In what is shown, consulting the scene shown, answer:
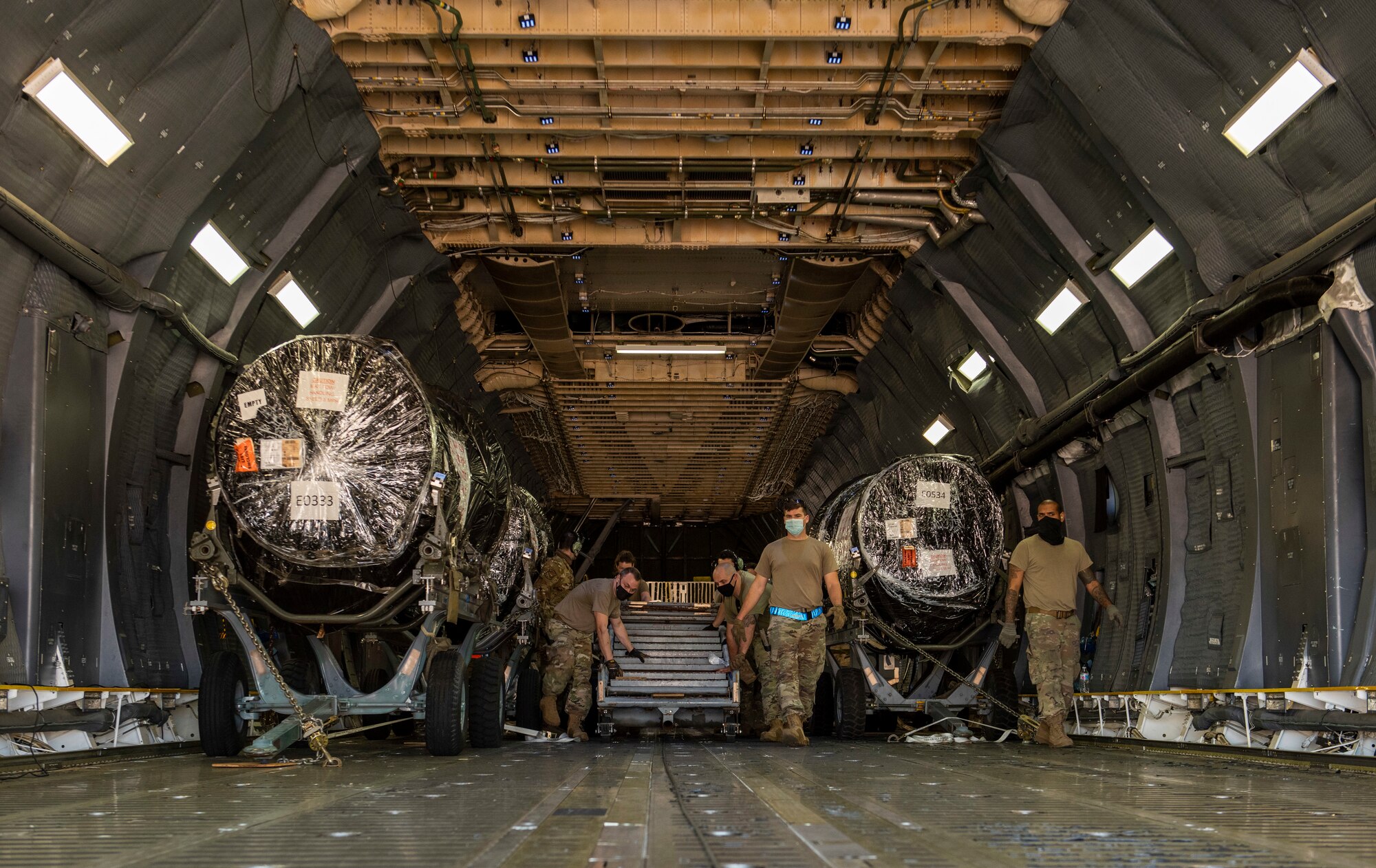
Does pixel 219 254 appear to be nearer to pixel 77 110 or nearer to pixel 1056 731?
pixel 77 110

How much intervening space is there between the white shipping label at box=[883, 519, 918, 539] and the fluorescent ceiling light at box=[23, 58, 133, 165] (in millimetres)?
7306

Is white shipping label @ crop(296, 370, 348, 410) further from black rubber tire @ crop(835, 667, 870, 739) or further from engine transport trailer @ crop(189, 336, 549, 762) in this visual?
black rubber tire @ crop(835, 667, 870, 739)

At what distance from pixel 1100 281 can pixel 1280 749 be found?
413 cm

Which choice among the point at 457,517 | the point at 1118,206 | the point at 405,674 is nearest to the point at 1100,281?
the point at 1118,206

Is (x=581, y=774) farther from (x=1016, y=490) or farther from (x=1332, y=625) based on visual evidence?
(x=1016, y=490)

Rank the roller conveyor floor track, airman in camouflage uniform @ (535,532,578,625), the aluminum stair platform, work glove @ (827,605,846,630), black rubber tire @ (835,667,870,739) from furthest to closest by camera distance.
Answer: airman in camouflage uniform @ (535,532,578,625) < the aluminum stair platform < black rubber tire @ (835,667,870,739) < work glove @ (827,605,846,630) < the roller conveyor floor track

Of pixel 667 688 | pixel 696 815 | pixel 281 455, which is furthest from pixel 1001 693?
pixel 696 815

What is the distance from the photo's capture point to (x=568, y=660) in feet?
38.0

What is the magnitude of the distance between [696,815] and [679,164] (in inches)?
298

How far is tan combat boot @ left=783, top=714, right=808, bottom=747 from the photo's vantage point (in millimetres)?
9109

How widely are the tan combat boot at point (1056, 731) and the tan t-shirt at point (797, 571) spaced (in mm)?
1924

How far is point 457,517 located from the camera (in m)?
8.45

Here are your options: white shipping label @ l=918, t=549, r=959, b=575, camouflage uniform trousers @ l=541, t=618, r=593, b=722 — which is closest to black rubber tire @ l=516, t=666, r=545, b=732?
camouflage uniform trousers @ l=541, t=618, r=593, b=722

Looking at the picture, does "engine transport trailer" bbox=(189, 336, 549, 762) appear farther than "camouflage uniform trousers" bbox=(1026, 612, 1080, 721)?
No
